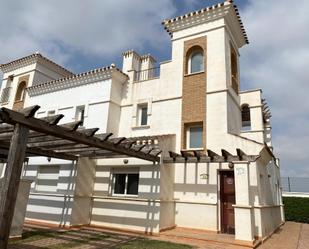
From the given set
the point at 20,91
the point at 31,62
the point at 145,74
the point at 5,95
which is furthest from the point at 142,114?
the point at 5,95

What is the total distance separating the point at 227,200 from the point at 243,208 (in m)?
1.94

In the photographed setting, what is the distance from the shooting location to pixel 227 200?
11.0m

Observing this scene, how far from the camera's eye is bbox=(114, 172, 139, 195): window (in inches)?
471

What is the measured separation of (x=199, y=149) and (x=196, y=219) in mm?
3021

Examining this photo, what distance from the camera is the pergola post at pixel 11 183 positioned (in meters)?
5.01

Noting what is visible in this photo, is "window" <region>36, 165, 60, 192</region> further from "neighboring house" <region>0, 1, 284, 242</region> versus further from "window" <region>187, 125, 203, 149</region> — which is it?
"window" <region>187, 125, 203, 149</region>

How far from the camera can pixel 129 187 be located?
1208cm

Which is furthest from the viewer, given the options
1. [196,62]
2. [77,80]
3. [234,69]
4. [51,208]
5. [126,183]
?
[77,80]

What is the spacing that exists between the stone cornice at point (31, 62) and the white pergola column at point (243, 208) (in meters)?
16.2

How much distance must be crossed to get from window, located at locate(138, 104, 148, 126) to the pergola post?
9245 millimetres

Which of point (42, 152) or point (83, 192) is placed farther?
point (83, 192)

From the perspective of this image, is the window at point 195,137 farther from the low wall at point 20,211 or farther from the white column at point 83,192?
the low wall at point 20,211

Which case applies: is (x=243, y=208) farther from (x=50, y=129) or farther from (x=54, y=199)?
(x=54, y=199)

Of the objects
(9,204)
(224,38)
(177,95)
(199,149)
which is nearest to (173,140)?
(199,149)
